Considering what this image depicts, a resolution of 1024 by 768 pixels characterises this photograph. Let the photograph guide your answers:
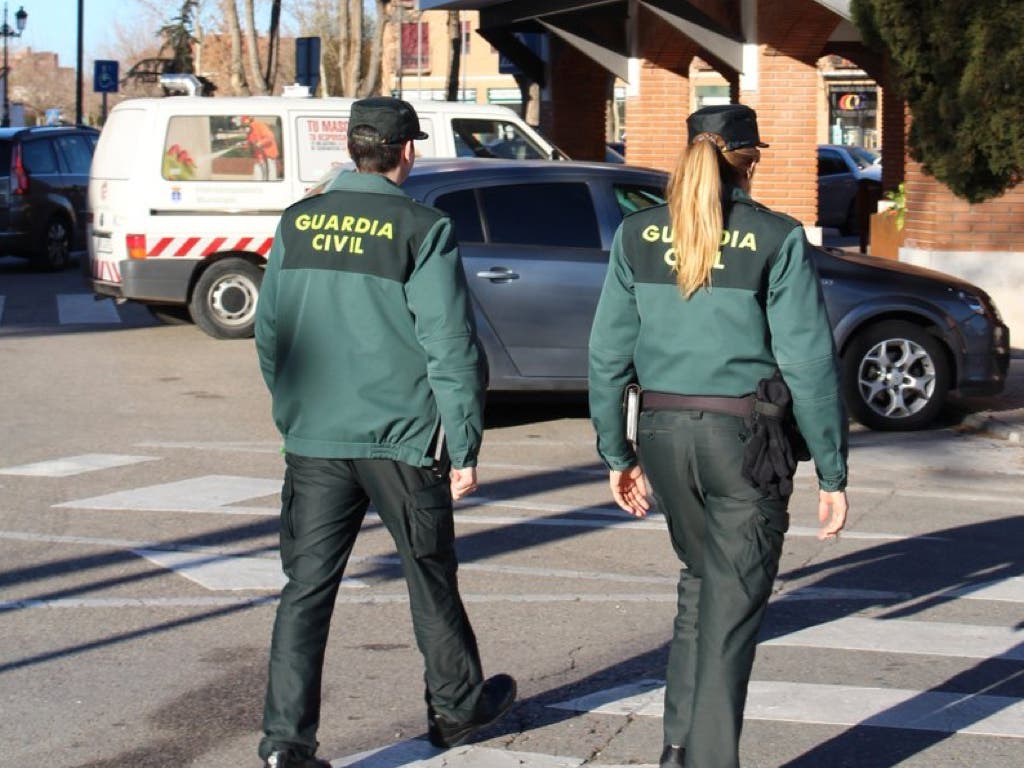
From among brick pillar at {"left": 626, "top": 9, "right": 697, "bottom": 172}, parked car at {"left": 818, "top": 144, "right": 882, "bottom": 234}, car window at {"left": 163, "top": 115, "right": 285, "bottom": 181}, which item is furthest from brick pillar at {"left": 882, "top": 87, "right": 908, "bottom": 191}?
car window at {"left": 163, "top": 115, "right": 285, "bottom": 181}

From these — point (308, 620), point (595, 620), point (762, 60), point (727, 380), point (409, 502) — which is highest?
point (762, 60)

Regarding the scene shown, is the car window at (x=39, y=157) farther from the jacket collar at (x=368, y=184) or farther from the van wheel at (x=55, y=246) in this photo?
the jacket collar at (x=368, y=184)

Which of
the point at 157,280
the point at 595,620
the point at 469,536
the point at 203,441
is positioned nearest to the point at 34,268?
the point at 157,280

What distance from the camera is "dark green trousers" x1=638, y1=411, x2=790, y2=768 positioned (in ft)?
13.7

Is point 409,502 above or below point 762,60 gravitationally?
below

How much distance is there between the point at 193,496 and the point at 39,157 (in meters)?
15.2

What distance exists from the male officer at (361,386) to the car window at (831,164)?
86.7ft

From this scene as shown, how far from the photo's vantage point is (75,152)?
2369 centimetres

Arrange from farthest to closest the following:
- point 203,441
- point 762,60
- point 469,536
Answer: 1. point 762,60
2. point 203,441
3. point 469,536

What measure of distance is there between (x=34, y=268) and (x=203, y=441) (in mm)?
13587

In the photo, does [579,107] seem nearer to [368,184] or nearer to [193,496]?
[193,496]

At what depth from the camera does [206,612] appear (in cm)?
657

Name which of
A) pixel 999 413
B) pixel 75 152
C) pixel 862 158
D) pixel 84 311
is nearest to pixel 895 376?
pixel 999 413

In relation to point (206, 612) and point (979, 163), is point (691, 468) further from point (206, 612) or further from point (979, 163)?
point (979, 163)
